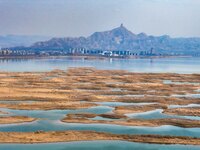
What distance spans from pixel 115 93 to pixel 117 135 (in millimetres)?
21878

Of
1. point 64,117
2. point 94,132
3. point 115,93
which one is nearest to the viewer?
point 94,132

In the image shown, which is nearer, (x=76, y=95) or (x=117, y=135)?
(x=117, y=135)

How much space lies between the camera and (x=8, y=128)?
93.4ft

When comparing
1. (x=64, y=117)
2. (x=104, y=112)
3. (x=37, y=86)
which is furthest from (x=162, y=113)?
(x=37, y=86)

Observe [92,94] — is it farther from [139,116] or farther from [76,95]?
[139,116]

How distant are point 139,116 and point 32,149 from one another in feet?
42.5

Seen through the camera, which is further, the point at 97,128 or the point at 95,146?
the point at 97,128

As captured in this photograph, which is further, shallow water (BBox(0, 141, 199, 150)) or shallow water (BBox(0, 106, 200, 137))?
shallow water (BBox(0, 106, 200, 137))

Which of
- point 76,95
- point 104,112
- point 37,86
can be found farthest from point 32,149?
point 37,86

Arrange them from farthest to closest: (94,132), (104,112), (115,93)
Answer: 1. (115,93)
2. (104,112)
3. (94,132)

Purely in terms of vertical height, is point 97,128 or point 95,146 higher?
point 97,128

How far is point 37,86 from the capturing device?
176 ft

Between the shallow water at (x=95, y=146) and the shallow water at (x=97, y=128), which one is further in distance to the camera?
the shallow water at (x=97, y=128)

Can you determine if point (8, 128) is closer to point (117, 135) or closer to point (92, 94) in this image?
point (117, 135)
